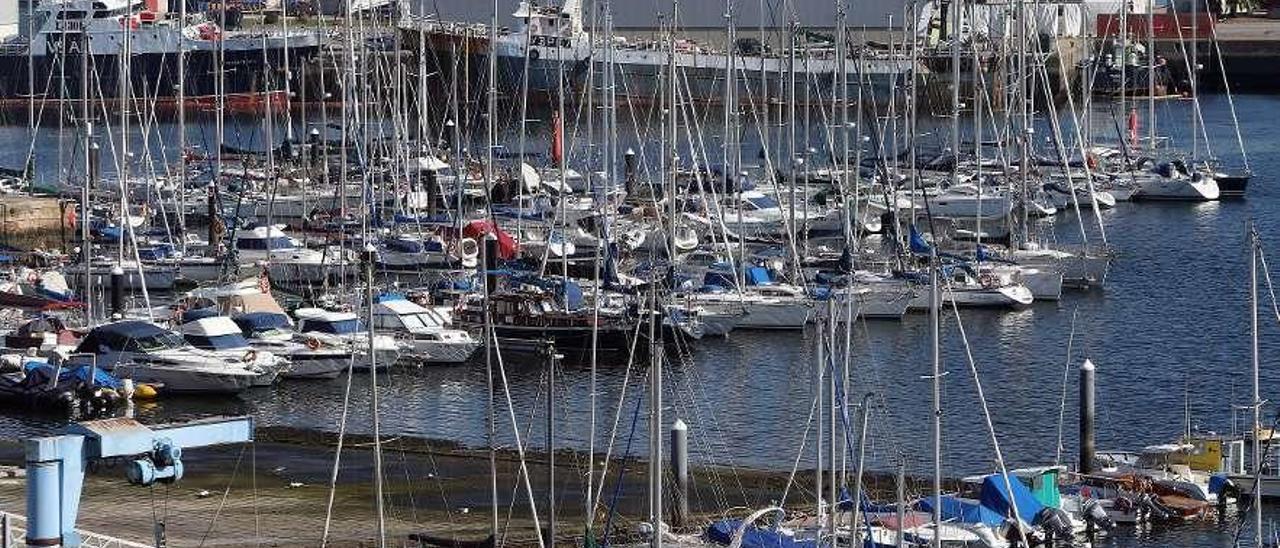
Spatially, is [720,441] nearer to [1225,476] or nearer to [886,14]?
[1225,476]

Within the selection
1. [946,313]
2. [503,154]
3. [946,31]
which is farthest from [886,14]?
[946,313]

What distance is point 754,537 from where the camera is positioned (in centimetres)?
2722

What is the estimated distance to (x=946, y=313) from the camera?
161 ft

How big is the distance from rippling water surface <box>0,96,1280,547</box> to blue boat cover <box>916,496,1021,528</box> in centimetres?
238

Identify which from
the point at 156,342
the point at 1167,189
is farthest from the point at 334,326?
the point at 1167,189

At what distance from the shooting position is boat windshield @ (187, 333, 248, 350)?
40.5 meters

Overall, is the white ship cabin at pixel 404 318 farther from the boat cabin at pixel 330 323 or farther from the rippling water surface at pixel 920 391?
the rippling water surface at pixel 920 391

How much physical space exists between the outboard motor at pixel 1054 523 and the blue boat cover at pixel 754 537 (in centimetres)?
353

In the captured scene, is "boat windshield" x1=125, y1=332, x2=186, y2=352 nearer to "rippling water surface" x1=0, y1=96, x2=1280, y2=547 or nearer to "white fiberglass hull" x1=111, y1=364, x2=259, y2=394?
"white fiberglass hull" x1=111, y1=364, x2=259, y2=394

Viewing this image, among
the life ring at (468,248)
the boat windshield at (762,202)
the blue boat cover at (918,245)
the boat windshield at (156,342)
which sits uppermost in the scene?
the boat windshield at (762,202)

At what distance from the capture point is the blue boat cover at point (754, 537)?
2680cm

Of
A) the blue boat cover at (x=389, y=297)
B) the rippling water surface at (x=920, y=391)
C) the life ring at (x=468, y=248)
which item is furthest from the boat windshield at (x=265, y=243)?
the rippling water surface at (x=920, y=391)

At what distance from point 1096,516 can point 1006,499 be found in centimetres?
200

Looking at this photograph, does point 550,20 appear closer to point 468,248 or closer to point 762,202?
point 762,202
